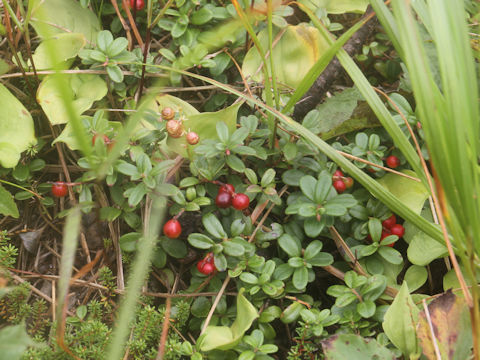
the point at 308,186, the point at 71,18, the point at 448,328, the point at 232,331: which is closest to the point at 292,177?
the point at 308,186

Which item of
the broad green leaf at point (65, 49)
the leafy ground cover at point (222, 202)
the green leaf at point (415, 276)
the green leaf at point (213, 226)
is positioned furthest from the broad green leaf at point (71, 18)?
the green leaf at point (415, 276)

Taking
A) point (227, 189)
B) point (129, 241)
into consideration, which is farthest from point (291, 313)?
point (129, 241)

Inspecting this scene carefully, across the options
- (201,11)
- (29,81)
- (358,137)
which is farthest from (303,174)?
(29,81)

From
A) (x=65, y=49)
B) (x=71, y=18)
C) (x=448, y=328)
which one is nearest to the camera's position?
(x=448, y=328)

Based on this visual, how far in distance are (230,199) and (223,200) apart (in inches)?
1.0

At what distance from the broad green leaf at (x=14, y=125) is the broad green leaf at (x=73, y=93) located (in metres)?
0.08

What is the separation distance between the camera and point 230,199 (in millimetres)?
1568

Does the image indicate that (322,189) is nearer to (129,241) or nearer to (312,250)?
(312,250)

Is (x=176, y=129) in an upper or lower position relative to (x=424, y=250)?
upper

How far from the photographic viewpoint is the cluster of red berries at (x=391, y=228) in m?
1.66

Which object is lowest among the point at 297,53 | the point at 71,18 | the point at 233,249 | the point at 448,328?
the point at 448,328

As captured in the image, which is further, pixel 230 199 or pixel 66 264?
pixel 230 199

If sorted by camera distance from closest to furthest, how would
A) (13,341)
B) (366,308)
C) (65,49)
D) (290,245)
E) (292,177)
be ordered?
1. (13,341)
2. (366,308)
3. (290,245)
4. (292,177)
5. (65,49)

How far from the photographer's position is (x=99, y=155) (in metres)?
1.51
